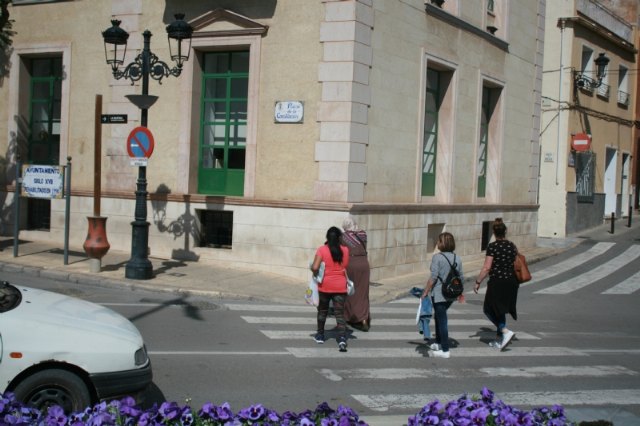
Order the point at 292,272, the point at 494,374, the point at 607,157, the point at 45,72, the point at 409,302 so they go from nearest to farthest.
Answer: the point at 494,374 < the point at 409,302 < the point at 292,272 < the point at 45,72 < the point at 607,157

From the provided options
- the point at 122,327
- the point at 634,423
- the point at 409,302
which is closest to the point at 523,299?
the point at 409,302

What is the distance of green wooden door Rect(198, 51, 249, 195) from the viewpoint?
55.4 feet

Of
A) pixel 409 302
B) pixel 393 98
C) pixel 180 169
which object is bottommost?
pixel 409 302

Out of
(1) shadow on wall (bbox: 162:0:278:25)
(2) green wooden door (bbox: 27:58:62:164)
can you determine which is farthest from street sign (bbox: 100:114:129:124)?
(2) green wooden door (bbox: 27:58:62:164)

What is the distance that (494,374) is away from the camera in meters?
8.68

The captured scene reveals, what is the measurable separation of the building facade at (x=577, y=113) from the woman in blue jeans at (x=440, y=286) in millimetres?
18617

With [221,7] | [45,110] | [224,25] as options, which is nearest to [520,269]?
[224,25]

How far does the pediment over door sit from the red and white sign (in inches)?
583

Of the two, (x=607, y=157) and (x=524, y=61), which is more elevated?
(x=524, y=61)

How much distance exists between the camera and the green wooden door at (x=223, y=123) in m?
16.9

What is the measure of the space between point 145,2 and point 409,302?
9.49m

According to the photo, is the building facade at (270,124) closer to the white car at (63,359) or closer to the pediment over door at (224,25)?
the pediment over door at (224,25)

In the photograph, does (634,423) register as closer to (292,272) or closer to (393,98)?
(292,272)

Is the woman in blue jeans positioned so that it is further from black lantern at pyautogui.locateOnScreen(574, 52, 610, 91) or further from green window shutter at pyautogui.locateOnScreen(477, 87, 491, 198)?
black lantern at pyautogui.locateOnScreen(574, 52, 610, 91)
